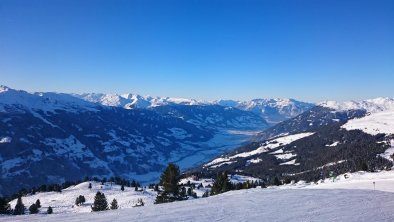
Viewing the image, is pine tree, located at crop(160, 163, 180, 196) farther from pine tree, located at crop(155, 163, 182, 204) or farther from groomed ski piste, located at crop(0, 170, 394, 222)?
groomed ski piste, located at crop(0, 170, 394, 222)

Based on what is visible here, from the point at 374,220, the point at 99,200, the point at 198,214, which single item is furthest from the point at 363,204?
the point at 99,200

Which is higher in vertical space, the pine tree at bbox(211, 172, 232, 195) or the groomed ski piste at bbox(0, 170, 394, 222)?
the pine tree at bbox(211, 172, 232, 195)

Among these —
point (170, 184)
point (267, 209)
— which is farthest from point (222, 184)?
point (267, 209)

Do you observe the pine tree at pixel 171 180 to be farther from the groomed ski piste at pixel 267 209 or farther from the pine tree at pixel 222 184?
the groomed ski piste at pixel 267 209

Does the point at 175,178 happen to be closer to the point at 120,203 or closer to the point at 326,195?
the point at 326,195

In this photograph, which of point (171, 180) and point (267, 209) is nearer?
point (267, 209)

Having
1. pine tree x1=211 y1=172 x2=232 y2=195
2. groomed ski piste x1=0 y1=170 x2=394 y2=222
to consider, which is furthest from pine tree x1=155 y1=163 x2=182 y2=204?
groomed ski piste x1=0 y1=170 x2=394 y2=222

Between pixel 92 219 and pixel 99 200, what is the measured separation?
68104 mm

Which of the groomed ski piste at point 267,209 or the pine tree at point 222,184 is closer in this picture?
the groomed ski piste at point 267,209

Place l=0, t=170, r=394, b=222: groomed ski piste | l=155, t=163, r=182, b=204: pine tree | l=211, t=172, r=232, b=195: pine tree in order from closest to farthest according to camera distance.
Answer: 1. l=0, t=170, r=394, b=222: groomed ski piste
2. l=155, t=163, r=182, b=204: pine tree
3. l=211, t=172, r=232, b=195: pine tree

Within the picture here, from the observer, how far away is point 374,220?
19.5 metres

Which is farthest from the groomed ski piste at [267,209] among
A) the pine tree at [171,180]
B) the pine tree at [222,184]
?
the pine tree at [222,184]

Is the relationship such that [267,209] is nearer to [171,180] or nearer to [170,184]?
[171,180]

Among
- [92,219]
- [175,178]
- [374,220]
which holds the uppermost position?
[175,178]
